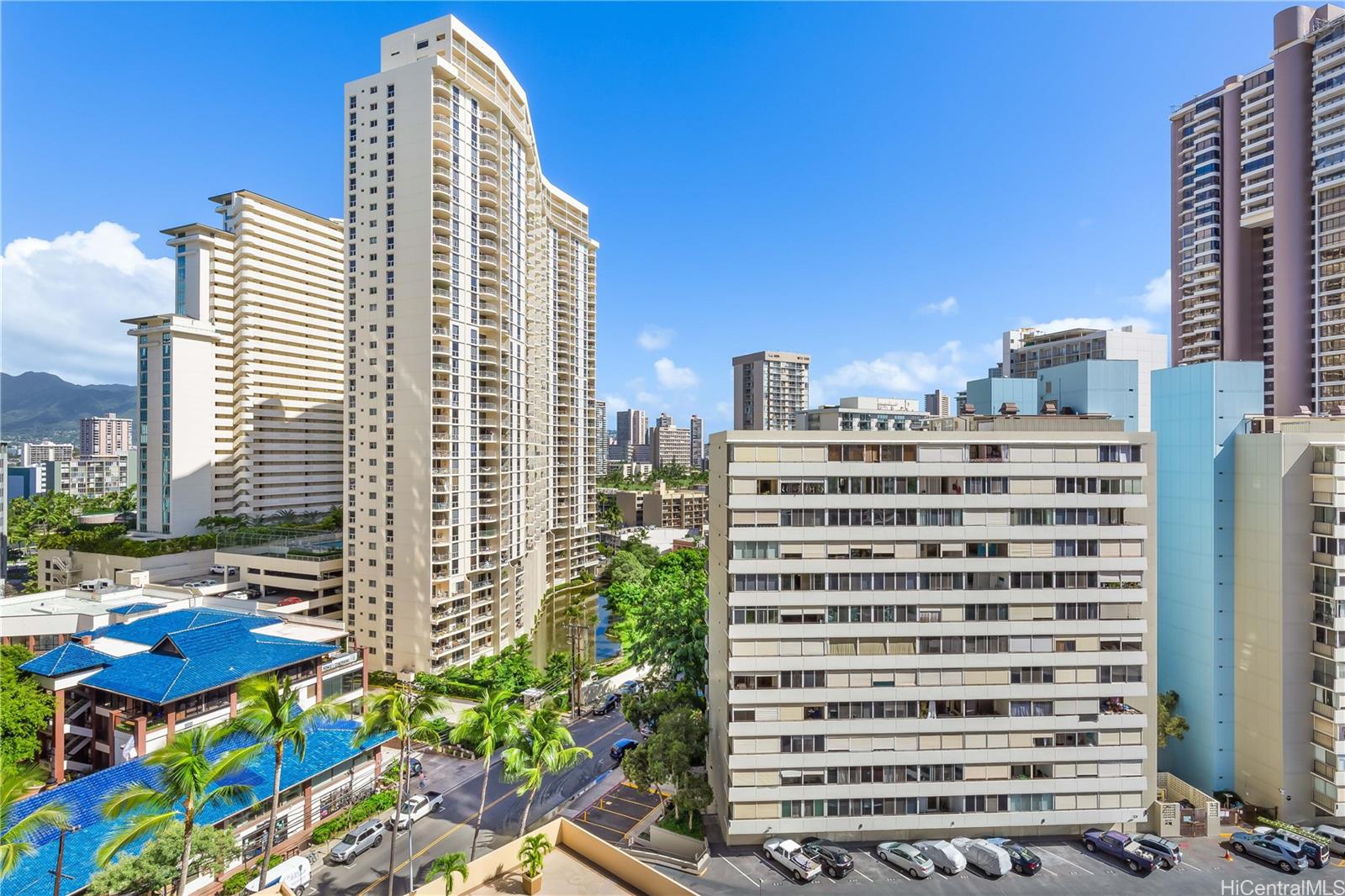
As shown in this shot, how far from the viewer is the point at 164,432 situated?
73.2m

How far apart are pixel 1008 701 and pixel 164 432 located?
8813 centimetres

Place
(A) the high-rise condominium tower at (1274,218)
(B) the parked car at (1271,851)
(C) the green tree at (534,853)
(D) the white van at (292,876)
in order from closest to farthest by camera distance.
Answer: (C) the green tree at (534,853), (D) the white van at (292,876), (B) the parked car at (1271,851), (A) the high-rise condominium tower at (1274,218)

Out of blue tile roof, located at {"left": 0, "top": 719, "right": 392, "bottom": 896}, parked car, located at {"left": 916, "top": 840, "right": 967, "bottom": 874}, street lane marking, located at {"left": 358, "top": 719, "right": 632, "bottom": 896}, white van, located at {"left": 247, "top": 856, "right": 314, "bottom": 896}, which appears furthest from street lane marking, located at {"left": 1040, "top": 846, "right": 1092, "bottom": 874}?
blue tile roof, located at {"left": 0, "top": 719, "right": 392, "bottom": 896}

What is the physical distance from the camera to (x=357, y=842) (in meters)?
29.1

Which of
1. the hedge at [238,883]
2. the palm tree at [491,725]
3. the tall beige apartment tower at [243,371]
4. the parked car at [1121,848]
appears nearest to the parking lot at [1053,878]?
the parked car at [1121,848]

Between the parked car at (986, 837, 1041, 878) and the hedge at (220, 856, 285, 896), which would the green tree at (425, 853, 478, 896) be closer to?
the hedge at (220, 856, 285, 896)

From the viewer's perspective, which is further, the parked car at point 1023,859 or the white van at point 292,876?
the parked car at point 1023,859

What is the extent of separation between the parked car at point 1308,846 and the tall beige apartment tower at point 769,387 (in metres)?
122

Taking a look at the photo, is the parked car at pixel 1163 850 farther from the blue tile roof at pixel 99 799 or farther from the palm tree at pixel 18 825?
the palm tree at pixel 18 825

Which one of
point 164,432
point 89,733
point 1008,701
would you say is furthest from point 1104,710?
point 164,432

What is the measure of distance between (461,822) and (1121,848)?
3195 centimetres

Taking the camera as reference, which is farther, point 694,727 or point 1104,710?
point 694,727

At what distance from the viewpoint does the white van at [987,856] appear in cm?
2800

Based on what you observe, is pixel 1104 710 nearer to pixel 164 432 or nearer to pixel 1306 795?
pixel 1306 795
